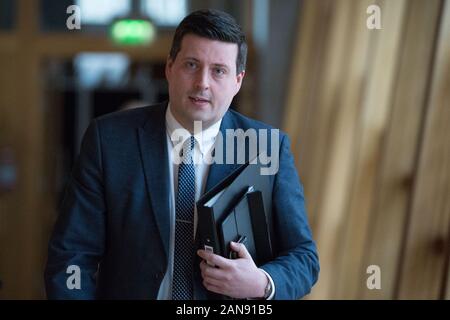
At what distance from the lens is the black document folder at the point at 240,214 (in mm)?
949

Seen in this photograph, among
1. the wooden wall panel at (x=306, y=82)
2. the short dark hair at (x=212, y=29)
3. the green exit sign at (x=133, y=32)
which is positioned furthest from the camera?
the green exit sign at (x=133, y=32)

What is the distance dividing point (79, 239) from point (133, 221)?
0.09m

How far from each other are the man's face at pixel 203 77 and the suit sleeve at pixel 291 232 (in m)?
0.14

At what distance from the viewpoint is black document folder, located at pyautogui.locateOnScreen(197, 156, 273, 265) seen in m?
0.95

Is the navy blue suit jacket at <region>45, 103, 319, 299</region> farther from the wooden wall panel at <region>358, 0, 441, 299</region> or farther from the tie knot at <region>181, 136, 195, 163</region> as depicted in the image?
the wooden wall panel at <region>358, 0, 441, 299</region>

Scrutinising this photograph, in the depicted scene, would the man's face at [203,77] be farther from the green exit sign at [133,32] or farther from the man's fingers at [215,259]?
the green exit sign at [133,32]

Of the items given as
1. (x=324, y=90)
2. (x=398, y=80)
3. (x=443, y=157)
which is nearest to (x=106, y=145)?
(x=443, y=157)

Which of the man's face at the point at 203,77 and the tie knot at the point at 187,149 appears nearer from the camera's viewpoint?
the man's face at the point at 203,77

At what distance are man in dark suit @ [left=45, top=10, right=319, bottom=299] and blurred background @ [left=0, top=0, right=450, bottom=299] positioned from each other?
0.88 ft

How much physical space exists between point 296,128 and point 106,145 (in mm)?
3770

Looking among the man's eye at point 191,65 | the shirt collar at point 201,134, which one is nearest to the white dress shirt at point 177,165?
the shirt collar at point 201,134

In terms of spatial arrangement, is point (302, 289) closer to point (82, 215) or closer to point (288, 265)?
point (288, 265)

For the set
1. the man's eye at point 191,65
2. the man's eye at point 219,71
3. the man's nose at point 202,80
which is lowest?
the man's nose at point 202,80

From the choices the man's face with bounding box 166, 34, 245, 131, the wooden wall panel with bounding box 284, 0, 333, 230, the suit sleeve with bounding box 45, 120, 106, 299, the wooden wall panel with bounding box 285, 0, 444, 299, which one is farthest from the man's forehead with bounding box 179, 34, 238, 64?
the wooden wall panel with bounding box 284, 0, 333, 230
